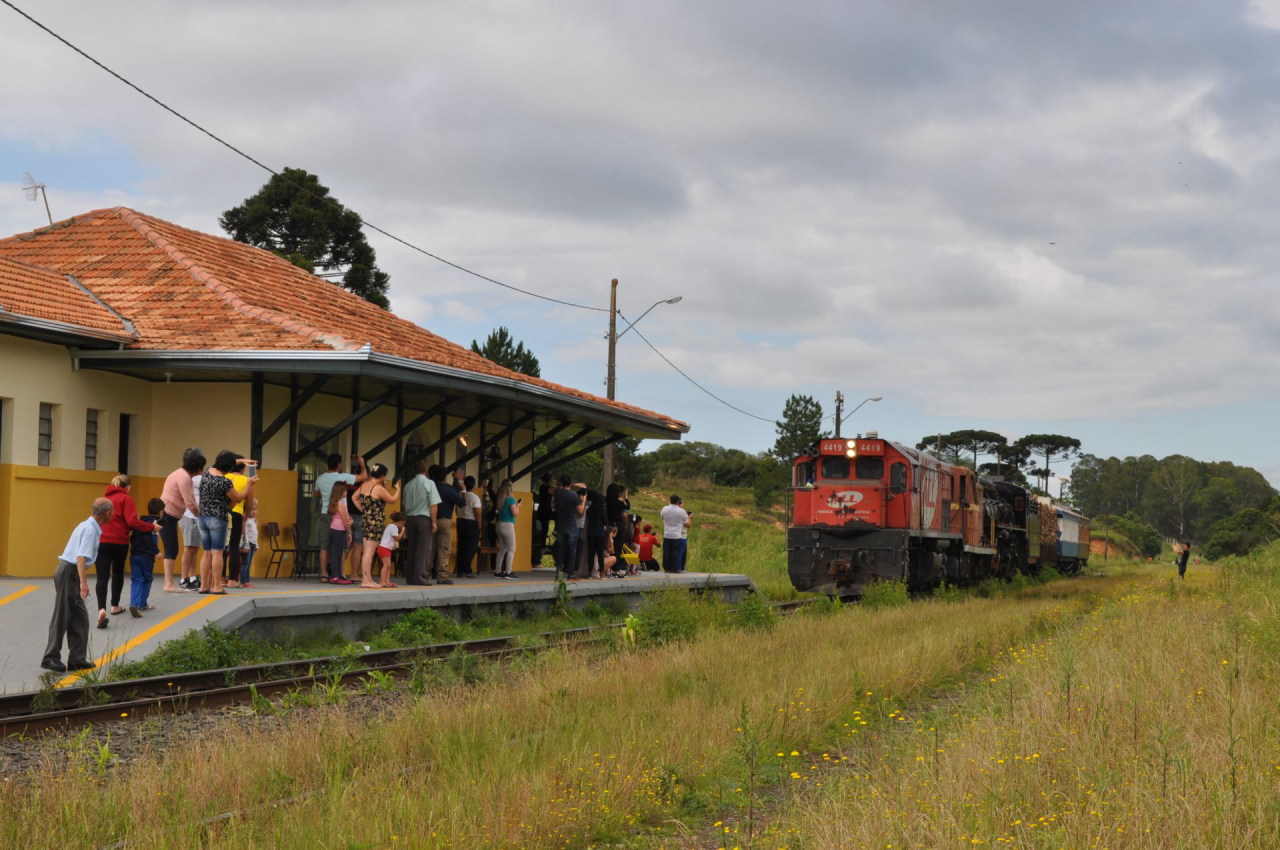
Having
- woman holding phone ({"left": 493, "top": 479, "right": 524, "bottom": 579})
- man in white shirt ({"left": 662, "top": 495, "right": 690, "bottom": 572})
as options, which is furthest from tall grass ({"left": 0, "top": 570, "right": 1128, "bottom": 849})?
man in white shirt ({"left": 662, "top": 495, "right": 690, "bottom": 572})

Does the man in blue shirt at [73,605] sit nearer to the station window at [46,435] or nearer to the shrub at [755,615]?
the station window at [46,435]

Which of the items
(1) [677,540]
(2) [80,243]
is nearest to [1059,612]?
(1) [677,540]

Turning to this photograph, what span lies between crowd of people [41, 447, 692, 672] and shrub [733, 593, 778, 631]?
437cm

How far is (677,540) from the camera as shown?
24641mm

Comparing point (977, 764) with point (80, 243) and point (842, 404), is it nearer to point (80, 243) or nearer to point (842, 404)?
point (80, 243)

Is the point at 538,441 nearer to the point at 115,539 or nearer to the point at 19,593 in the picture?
the point at 19,593

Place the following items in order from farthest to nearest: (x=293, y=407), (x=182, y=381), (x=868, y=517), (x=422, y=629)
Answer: (x=868, y=517)
(x=182, y=381)
(x=293, y=407)
(x=422, y=629)

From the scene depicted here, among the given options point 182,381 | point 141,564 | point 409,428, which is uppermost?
point 182,381

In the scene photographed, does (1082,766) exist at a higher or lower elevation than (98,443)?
lower

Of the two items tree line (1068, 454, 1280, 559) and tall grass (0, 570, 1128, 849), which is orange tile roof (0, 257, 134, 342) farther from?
tree line (1068, 454, 1280, 559)

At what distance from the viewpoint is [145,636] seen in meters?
11.9

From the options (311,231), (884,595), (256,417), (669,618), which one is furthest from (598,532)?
(311,231)

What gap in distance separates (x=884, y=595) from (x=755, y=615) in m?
4.86

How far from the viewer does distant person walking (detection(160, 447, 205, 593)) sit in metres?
13.4
